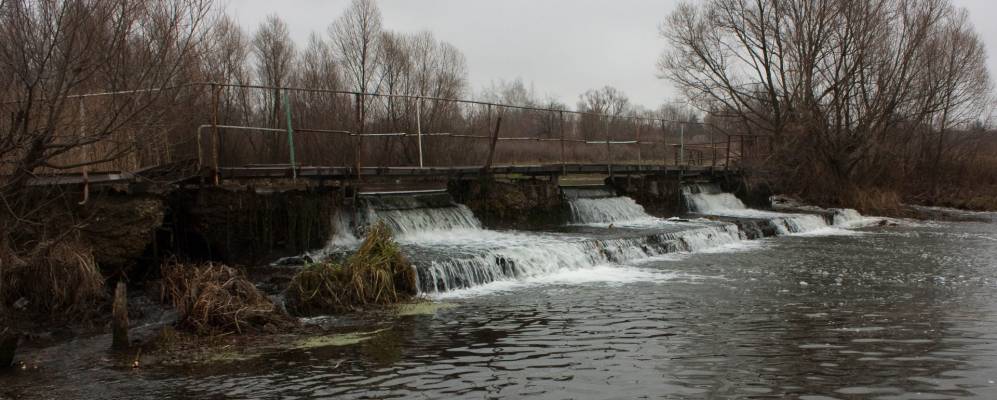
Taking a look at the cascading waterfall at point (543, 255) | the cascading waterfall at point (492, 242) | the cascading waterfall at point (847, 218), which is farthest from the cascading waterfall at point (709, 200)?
the cascading waterfall at point (543, 255)

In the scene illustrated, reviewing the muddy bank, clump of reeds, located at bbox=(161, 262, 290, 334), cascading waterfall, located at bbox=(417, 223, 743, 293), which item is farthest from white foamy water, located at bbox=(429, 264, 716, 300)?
the muddy bank

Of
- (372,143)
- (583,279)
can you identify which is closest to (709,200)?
(372,143)

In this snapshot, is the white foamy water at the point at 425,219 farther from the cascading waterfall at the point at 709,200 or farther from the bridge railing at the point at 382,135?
the cascading waterfall at the point at 709,200

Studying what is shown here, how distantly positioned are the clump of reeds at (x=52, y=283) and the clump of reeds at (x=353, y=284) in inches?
98.0

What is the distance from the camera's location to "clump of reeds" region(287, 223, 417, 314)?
9.67 metres

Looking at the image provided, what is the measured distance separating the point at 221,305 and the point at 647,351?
192 inches

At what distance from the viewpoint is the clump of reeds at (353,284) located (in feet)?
31.7

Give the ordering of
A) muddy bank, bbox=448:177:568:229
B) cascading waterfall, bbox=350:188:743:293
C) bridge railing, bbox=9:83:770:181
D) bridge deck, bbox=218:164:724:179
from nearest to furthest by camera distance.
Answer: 1. cascading waterfall, bbox=350:188:743:293
2. bridge deck, bbox=218:164:724:179
3. bridge railing, bbox=9:83:770:181
4. muddy bank, bbox=448:177:568:229

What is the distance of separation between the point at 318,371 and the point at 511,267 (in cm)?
641

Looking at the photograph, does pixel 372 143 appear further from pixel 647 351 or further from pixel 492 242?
pixel 647 351

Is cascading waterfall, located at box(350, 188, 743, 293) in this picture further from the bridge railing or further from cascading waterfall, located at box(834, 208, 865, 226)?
cascading waterfall, located at box(834, 208, 865, 226)

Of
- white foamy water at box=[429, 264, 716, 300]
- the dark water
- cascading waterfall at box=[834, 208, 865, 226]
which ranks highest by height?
cascading waterfall at box=[834, 208, 865, 226]

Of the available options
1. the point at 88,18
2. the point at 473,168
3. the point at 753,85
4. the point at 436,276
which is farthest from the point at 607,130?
the point at 88,18

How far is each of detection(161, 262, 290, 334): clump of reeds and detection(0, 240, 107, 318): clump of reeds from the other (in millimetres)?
1064
